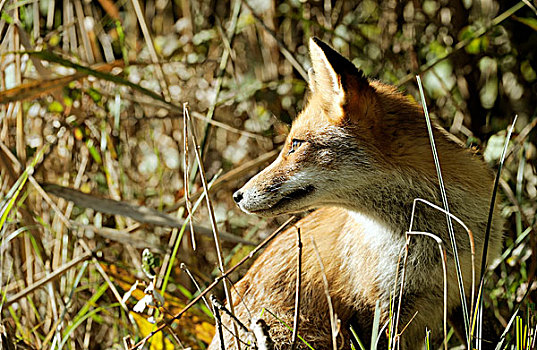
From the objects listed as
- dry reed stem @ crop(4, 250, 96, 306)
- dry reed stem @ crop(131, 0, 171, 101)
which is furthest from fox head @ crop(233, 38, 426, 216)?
dry reed stem @ crop(131, 0, 171, 101)

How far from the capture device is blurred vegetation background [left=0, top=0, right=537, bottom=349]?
155 inches

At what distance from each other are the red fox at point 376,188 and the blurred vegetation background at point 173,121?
0.79m

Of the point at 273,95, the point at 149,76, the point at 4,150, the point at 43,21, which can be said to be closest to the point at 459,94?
the point at 273,95

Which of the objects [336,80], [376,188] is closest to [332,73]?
[336,80]

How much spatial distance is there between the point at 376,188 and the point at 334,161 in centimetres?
23

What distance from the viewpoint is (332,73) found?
2.79m

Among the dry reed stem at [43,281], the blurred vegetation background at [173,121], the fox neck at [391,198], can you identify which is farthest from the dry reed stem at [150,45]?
the fox neck at [391,198]

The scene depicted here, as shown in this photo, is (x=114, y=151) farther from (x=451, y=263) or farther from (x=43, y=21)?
(x=451, y=263)

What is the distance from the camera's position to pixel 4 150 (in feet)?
13.4

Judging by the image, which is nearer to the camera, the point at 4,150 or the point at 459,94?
the point at 4,150

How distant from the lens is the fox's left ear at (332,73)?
8.88 ft

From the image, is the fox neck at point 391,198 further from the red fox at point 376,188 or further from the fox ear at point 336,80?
the fox ear at point 336,80

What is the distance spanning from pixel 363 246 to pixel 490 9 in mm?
2468

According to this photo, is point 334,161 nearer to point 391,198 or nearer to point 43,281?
point 391,198
